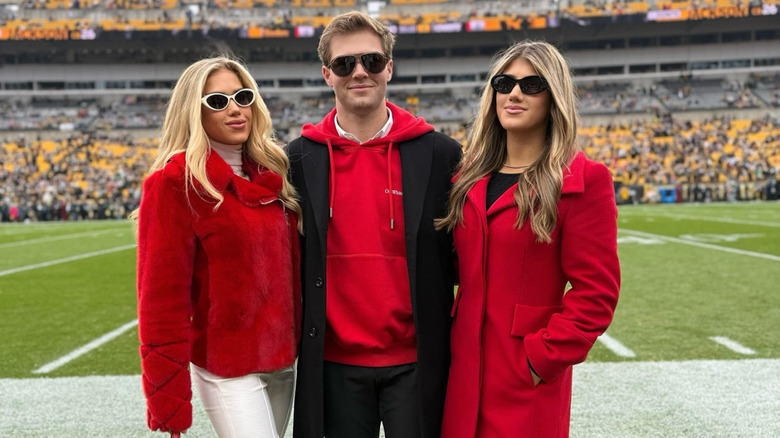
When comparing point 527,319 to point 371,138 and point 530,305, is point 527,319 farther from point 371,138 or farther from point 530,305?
point 371,138

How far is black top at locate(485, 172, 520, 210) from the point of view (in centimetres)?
227

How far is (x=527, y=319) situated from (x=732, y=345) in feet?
14.8

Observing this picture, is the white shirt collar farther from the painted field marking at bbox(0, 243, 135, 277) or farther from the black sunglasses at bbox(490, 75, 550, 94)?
the painted field marking at bbox(0, 243, 135, 277)

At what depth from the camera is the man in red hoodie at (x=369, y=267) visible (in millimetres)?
2311

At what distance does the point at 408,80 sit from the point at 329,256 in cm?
4892

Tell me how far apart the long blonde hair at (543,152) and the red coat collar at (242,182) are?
0.62 meters

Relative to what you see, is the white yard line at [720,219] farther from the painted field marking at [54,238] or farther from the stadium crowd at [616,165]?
the painted field marking at [54,238]

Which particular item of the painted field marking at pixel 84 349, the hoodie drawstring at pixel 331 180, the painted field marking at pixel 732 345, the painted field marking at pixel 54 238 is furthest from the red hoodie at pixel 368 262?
the painted field marking at pixel 54 238

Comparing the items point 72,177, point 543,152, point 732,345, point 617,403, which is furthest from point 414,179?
point 72,177

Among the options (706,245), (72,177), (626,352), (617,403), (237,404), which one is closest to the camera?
(237,404)

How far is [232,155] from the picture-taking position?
2475mm

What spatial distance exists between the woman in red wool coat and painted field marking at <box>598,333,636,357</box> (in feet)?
12.2

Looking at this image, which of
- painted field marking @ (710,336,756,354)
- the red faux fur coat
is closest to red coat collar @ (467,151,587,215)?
the red faux fur coat

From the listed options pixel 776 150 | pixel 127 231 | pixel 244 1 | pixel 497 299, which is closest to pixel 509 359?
pixel 497 299
